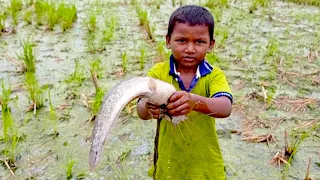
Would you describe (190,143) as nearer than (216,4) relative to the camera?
Yes

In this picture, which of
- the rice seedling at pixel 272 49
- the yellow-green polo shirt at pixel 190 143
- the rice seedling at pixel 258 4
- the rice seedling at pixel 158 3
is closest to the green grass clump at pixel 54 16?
the rice seedling at pixel 158 3

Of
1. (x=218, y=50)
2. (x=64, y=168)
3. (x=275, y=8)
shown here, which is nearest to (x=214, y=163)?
(x=64, y=168)

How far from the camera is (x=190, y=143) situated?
1920 mm

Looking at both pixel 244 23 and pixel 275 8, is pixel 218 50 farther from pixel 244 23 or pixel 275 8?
pixel 275 8

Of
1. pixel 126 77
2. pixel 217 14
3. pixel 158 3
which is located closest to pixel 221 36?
pixel 217 14

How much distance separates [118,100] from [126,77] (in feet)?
9.17

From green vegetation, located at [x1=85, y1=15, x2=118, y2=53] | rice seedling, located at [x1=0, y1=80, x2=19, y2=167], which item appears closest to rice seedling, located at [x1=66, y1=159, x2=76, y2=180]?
rice seedling, located at [x1=0, y1=80, x2=19, y2=167]

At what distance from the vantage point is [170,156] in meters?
1.97

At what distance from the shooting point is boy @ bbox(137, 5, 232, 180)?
1690mm

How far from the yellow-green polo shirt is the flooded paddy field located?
693mm

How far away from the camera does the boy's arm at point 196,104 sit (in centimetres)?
153

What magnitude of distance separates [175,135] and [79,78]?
89.3 inches

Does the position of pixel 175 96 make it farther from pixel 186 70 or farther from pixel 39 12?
pixel 39 12

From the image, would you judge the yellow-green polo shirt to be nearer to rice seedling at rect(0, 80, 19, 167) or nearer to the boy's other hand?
the boy's other hand
